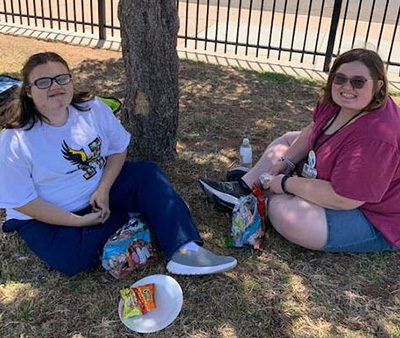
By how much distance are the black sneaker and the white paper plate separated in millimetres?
720

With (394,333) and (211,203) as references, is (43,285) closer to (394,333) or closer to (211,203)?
(211,203)

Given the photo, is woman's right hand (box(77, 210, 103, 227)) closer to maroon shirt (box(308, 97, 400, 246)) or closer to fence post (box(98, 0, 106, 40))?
maroon shirt (box(308, 97, 400, 246))

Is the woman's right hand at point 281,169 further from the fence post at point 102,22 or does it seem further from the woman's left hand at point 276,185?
the fence post at point 102,22

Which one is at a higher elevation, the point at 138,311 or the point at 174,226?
the point at 174,226

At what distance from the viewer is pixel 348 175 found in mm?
2516

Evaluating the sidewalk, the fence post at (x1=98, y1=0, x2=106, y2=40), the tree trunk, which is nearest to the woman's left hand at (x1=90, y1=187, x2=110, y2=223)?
the tree trunk

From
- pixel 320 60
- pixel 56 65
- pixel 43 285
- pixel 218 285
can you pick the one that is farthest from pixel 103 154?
pixel 320 60

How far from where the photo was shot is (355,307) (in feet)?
8.30

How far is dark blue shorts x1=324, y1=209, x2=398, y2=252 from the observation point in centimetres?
271

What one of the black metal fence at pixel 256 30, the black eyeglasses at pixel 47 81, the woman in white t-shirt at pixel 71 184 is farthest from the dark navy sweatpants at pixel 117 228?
the black metal fence at pixel 256 30

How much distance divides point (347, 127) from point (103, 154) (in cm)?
129

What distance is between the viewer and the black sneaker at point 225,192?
10.2 ft

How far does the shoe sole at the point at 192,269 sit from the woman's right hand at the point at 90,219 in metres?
0.43

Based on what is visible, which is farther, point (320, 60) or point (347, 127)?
point (320, 60)
